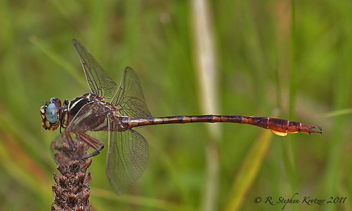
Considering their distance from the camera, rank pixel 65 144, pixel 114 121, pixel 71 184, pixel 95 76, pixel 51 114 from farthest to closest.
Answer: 1. pixel 95 76
2. pixel 114 121
3. pixel 51 114
4. pixel 65 144
5. pixel 71 184

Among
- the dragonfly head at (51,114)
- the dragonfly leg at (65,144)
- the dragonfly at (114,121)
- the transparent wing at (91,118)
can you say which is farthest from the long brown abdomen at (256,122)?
the dragonfly leg at (65,144)

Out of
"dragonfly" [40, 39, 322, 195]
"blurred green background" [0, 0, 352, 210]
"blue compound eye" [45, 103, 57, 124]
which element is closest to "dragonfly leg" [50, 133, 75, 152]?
"dragonfly" [40, 39, 322, 195]

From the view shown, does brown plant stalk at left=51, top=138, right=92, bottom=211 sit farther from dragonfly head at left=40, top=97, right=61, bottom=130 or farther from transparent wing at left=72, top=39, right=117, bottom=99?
transparent wing at left=72, top=39, right=117, bottom=99

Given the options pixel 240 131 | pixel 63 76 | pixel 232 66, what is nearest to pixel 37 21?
pixel 63 76

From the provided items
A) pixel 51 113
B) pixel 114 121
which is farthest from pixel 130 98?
pixel 51 113

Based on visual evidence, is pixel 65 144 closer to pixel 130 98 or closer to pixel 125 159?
pixel 125 159

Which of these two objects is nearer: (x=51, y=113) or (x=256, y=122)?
(x=51, y=113)

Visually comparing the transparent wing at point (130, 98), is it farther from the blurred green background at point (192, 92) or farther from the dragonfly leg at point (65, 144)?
the dragonfly leg at point (65, 144)
